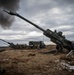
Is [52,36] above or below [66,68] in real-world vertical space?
above

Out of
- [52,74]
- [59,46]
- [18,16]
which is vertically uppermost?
[18,16]

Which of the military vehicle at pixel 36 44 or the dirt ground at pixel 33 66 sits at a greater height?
the military vehicle at pixel 36 44

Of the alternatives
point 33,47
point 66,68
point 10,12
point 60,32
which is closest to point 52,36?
point 60,32

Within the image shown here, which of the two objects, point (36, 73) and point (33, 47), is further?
point (33, 47)

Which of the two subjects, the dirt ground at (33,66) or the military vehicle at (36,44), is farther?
the military vehicle at (36,44)

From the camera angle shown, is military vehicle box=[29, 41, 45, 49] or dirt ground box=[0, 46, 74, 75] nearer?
dirt ground box=[0, 46, 74, 75]

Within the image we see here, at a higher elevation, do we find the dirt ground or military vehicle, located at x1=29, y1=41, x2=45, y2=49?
military vehicle, located at x1=29, y1=41, x2=45, y2=49

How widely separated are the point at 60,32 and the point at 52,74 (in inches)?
518

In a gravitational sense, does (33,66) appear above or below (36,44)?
below

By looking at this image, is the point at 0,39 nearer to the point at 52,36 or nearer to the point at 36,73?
the point at 52,36

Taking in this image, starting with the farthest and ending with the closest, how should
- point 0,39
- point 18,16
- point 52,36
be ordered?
point 0,39
point 52,36
point 18,16

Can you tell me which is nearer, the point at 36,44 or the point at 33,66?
the point at 33,66

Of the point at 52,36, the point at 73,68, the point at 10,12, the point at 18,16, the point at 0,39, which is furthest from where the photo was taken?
the point at 0,39

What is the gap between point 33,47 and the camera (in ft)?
130
